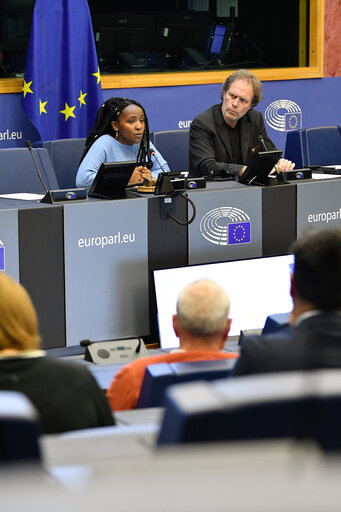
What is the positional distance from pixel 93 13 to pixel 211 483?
679 centimetres

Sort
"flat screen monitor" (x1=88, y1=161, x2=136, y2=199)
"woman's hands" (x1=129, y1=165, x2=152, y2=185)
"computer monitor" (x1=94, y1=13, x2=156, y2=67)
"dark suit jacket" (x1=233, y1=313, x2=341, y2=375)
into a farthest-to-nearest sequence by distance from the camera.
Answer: "computer monitor" (x1=94, y1=13, x2=156, y2=67), "woman's hands" (x1=129, y1=165, x2=152, y2=185), "flat screen monitor" (x1=88, y1=161, x2=136, y2=199), "dark suit jacket" (x1=233, y1=313, x2=341, y2=375)

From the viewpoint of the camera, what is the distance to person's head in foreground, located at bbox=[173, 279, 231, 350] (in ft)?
6.38

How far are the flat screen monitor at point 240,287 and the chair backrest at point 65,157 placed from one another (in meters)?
1.48

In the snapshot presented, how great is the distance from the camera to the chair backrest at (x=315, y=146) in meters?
5.43

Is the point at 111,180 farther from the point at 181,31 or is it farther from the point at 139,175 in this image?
the point at 181,31

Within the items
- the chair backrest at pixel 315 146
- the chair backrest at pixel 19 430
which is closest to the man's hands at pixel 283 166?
the chair backrest at pixel 315 146

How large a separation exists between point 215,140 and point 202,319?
266cm

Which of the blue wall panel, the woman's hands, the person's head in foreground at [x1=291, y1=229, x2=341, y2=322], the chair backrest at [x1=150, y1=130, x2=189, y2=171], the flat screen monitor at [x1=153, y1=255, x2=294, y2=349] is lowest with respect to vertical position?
the flat screen monitor at [x1=153, y1=255, x2=294, y2=349]

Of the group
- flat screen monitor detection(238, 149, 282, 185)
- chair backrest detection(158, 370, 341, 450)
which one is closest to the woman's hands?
flat screen monitor detection(238, 149, 282, 185)

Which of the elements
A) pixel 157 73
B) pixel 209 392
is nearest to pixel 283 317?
pixel 209 392

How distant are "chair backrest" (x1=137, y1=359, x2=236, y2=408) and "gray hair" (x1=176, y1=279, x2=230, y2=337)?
14cm

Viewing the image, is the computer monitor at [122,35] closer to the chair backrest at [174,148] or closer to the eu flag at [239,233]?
the chair backrest at [174,148]

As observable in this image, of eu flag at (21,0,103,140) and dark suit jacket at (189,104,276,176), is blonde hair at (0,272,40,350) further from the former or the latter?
eu flag at (21,0,103,140)

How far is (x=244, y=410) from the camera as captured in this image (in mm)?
630
